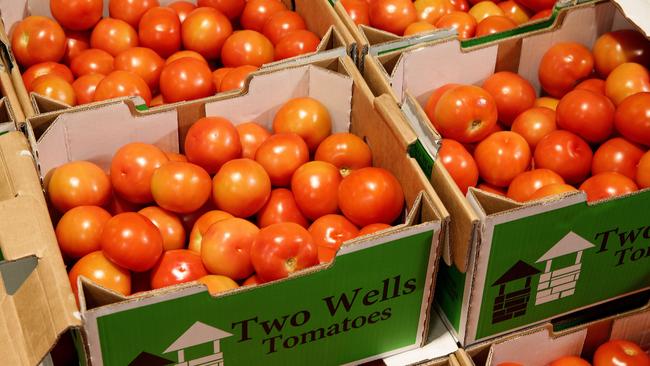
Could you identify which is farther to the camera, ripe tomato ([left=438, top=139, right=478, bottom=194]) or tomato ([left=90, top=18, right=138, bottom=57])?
tomato ([left=90, top=18, right=138, bottom=57])

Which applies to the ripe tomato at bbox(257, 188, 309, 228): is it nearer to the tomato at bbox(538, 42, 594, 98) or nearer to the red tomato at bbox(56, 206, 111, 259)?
the red tomato at bbox(56, 206, 111, 259)

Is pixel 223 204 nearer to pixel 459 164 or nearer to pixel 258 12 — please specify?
pixel 459 164

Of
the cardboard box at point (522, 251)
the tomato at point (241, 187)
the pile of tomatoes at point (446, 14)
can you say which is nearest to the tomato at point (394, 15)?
the pile of tomatoes at point (446, 14)

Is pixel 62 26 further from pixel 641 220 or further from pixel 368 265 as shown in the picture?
pixel 641 220

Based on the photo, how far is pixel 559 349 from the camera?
150 centimetres

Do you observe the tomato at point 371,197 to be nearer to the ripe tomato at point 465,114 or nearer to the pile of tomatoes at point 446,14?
the ripe tomato at point 465,114

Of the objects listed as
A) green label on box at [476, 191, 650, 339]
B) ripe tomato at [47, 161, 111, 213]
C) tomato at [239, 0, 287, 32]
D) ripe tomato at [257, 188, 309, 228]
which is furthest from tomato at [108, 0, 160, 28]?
green label on box at [476, 191, 650, 339]

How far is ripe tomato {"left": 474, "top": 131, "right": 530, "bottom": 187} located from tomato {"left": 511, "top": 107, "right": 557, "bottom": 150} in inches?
2.2

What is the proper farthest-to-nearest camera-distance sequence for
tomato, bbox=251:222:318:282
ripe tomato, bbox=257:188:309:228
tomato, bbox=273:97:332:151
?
tomato, bbox=273:97:332:151 < ripe tomato, bbox=257:188:309:228 < tomato, bbox=251:222:318:282

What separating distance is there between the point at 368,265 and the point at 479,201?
0.21m

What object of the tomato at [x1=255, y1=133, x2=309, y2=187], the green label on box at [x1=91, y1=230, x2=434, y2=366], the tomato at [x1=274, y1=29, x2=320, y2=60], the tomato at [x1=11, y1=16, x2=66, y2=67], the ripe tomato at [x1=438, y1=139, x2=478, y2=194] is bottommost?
the green label on box at [x1=91, y1=230, x2=434, y2=366]

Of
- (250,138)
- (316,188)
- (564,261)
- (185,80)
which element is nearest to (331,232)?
(316,188)

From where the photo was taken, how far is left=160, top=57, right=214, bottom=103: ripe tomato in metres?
1.71

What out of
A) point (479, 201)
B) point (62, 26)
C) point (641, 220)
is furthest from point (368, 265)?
point (62, 26)
